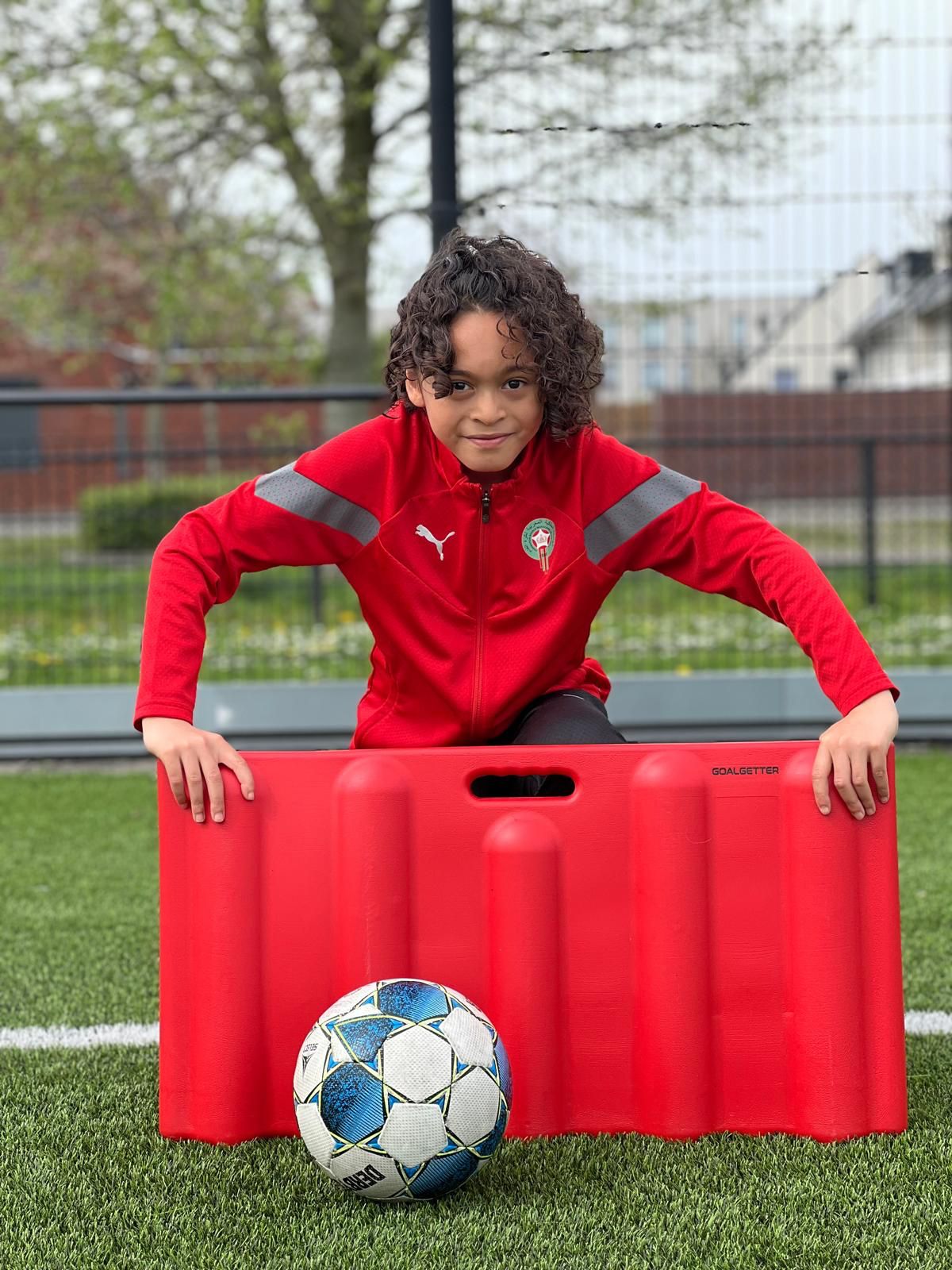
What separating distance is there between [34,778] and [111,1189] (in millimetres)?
3108

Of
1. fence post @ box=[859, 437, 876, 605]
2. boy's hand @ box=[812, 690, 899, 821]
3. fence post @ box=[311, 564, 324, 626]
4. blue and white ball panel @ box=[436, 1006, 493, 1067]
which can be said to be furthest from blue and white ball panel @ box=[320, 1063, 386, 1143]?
fence post @ box=[859, 437, 876, 605]

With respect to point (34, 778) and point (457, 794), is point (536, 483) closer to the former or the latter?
point (457, 794)

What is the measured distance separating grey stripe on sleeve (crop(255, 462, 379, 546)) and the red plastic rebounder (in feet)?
1.49

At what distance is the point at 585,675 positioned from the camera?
8.16 ft

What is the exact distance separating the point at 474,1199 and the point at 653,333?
15.8 ft

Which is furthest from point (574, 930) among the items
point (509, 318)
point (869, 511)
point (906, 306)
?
point (869, 511)

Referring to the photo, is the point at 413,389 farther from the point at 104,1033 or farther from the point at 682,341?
the point at 682,341

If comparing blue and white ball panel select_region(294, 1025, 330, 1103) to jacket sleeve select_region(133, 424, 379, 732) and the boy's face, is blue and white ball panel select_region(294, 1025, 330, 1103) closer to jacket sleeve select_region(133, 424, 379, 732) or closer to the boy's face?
jacket sleeve select_region(133, 424, 379, 732)

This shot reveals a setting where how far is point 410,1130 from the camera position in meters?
1.71

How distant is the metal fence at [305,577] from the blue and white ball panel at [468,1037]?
10.3 ft

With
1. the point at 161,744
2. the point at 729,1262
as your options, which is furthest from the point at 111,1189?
the point at 729,1262

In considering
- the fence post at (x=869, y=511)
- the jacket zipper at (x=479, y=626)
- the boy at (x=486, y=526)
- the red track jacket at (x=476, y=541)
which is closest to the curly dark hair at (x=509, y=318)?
the boy at (x=486, y=526)

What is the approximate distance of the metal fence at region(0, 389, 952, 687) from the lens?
18.2 feet

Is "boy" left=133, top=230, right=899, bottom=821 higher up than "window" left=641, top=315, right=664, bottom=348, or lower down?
lower down
